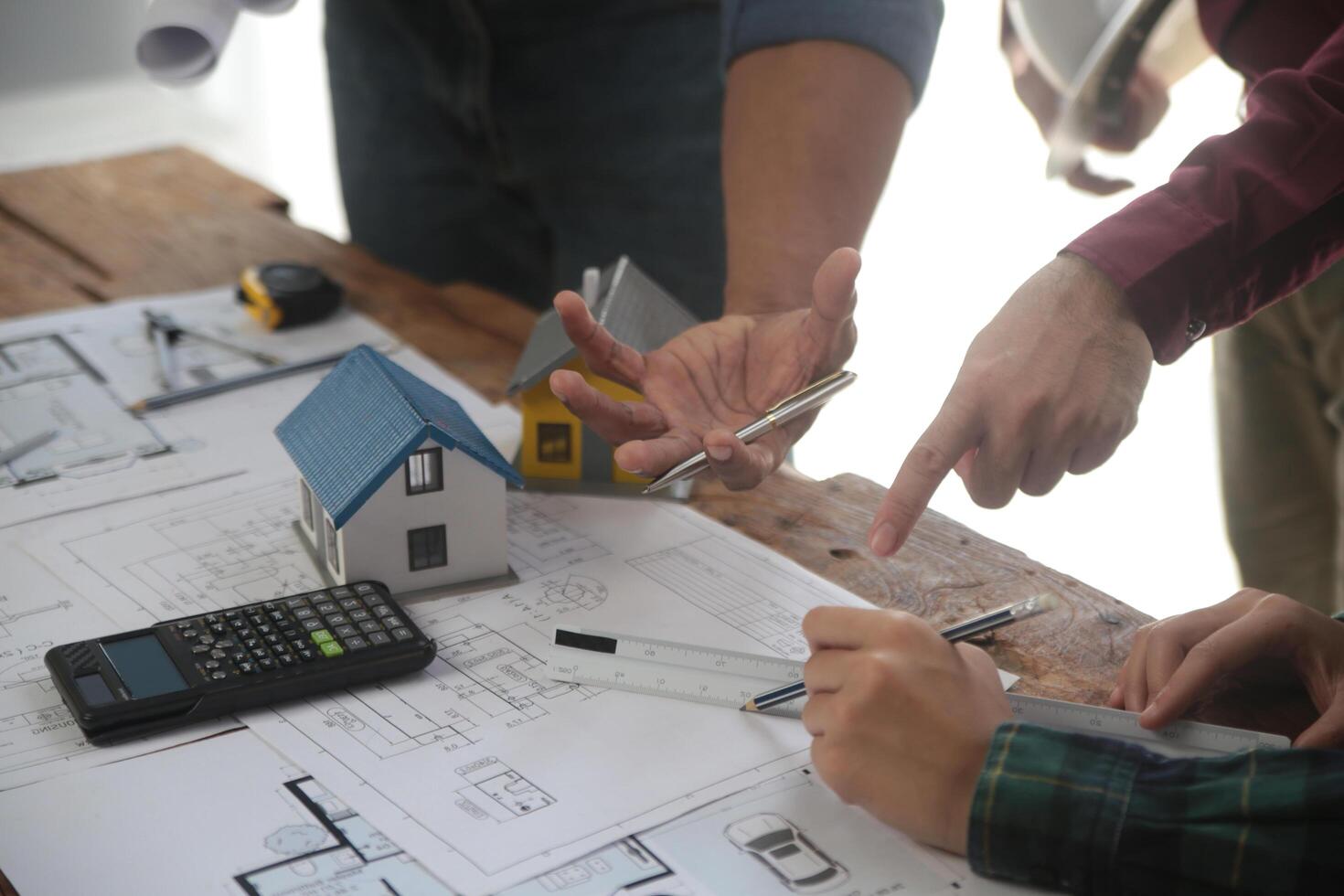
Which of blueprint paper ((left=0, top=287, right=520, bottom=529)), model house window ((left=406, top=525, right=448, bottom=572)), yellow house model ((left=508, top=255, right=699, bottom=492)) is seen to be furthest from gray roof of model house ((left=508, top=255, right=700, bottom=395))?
model house window ((left=406, top=525, right=448, bottom=572))

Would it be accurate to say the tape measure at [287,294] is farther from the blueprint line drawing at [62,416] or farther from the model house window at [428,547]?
the model house window at [428,547]

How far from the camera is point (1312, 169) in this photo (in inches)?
42.8

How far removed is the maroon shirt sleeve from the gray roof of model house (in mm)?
427

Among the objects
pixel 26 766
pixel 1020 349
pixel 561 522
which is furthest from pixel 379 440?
pixel 1020 349

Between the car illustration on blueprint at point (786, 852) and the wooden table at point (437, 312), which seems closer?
the car illustration on blueprint at point (786, 852)

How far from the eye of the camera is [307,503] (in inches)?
44.1

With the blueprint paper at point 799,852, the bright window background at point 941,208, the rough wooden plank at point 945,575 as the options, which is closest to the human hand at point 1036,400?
the rough wooden plank at point 945,575

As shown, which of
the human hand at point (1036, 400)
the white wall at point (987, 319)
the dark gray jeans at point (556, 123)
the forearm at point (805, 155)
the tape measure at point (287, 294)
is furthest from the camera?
the white wall at point (987, 319)

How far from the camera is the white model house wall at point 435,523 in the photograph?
40.8 inches

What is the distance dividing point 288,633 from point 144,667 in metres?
0.10

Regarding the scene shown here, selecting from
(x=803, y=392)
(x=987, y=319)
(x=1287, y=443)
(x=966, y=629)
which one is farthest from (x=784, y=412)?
(x=987, y=319)

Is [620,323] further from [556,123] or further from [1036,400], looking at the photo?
[556,123]

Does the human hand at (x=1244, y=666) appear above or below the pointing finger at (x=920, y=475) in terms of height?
below

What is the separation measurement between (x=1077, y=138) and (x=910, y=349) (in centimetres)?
162
